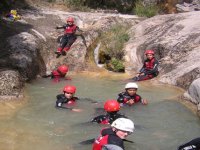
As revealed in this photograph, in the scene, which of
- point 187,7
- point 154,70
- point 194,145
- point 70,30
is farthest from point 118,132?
point 187,7

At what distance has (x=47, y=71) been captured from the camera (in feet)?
55.0

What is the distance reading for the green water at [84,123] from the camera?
9344 mm

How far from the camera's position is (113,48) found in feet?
57.9

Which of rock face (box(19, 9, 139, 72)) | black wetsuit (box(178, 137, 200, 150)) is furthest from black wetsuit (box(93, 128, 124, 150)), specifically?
rock face (box(19, 9, 139, 72))

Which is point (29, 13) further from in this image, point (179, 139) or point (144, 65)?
point (179, 139)

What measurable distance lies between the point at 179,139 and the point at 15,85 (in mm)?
5649

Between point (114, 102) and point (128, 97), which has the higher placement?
point (114, 102)

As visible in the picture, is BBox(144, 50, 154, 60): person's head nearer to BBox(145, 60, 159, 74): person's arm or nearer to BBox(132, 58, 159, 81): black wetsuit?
BBox(132, 58, 159, 81): black wetsuit

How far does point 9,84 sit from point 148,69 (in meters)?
5.73

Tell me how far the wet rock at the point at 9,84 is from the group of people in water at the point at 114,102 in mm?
1523

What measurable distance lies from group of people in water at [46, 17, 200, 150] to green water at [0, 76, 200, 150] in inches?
11.4

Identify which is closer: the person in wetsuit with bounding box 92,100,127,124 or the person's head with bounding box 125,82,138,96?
the person in wetsuit with bounding box 92,100,127,124

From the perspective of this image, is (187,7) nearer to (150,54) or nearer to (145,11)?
(145,11)

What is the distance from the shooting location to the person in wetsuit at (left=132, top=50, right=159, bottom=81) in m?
15.6
